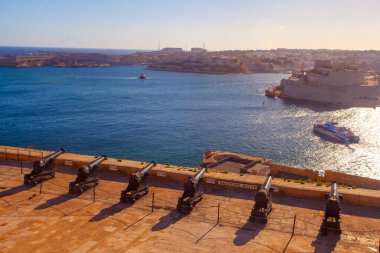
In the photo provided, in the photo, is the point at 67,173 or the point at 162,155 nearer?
the point at 67,173

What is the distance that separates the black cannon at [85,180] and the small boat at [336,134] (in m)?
41.2

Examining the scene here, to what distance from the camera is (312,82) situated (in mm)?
86438

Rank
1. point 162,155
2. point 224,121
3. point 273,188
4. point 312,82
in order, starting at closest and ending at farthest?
point 273,188, point 162,155, point 224,121, point 312,82

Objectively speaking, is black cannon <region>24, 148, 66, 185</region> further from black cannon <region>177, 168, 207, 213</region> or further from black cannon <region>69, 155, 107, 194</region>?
black cannon <region>177, 168, 207, 213</region>

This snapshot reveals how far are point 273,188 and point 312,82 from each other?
3109 inches

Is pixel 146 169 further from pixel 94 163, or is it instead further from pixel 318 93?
pixel 318 93

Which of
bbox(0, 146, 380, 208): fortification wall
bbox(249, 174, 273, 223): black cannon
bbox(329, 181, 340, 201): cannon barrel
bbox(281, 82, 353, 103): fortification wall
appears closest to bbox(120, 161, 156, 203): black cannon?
bbox(0, 146, 380, 208): fortification wall

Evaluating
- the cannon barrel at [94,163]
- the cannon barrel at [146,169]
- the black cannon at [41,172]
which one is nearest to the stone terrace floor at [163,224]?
the black cannon at [41,172]

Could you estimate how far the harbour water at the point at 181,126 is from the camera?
42.9 metres

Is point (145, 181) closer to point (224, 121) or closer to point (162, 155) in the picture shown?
point (162, 155)

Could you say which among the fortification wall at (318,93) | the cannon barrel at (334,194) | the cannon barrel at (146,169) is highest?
the cannon barrel at (334,194)

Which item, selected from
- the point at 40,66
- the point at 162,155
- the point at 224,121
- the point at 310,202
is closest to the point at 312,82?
the point at 224,121

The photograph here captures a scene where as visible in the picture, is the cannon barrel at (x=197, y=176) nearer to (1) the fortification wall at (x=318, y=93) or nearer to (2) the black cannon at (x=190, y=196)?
(2) the black cannon at (x=190, y=196)

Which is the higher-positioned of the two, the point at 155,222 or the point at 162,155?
the point at 155,222
